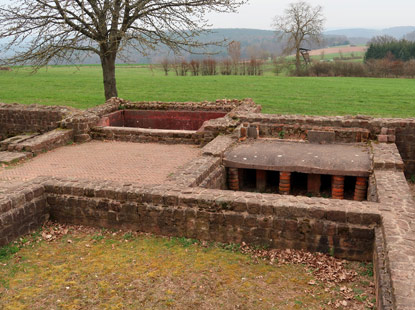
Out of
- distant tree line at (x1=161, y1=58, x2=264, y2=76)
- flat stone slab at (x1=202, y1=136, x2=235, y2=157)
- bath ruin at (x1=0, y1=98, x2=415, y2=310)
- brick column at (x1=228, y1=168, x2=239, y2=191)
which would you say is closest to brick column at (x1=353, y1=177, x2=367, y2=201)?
bath ruin at (x1=0, y1=98, x2=415, y2=310)

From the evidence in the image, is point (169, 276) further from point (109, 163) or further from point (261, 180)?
point (109, 163)

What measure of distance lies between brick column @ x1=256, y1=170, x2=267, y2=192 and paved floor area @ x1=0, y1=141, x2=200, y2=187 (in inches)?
71.9

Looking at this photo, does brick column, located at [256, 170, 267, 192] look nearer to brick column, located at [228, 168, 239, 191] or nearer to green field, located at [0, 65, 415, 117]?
brick column, located at [228, 168, 239, 191]

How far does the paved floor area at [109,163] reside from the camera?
343 inches

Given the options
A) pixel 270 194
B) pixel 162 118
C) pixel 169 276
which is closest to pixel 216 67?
pixel 162 118

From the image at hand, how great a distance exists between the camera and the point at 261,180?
958 cm

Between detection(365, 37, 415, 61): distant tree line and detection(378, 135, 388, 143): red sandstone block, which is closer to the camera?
detection(378, 135, 388, 143): red sandstone block

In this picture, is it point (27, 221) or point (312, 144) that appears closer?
point (27, 221)

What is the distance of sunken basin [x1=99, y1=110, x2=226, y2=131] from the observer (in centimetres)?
1424

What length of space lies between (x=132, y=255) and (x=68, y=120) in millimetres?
7537

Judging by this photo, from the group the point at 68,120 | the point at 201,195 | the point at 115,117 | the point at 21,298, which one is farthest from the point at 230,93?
the point at 21,298

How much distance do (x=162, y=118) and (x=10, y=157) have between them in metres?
5.96

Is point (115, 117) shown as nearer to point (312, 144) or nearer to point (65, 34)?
point (65, 34)

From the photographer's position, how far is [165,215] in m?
6.85
